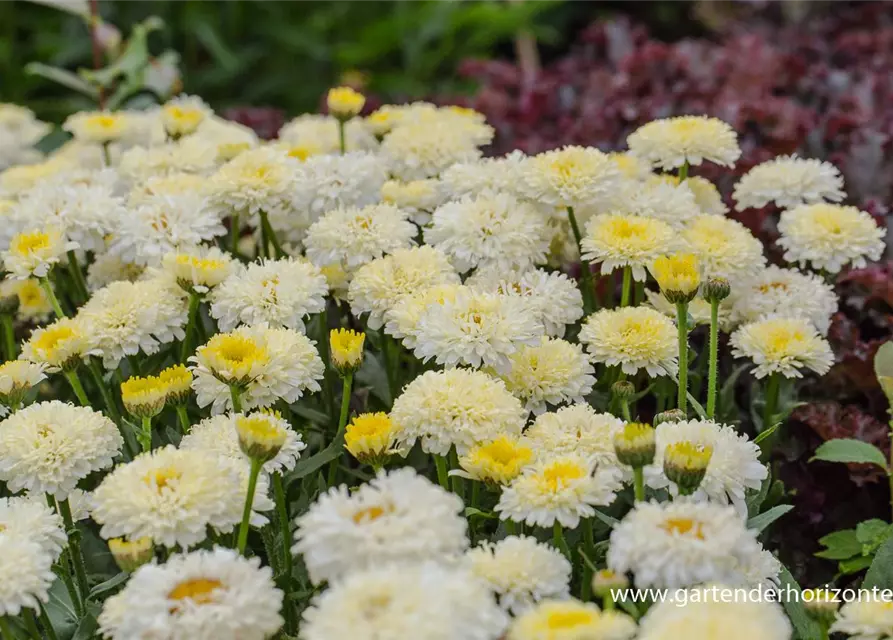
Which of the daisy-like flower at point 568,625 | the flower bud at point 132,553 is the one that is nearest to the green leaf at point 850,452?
the daisy-like flower at point 568,625

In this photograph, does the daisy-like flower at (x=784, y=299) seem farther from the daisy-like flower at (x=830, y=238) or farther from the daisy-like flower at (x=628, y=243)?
the daisy-like flower at (x=628, y=243)

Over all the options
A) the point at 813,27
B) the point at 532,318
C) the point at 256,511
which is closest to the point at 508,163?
the point at 532,318

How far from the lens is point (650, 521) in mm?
935

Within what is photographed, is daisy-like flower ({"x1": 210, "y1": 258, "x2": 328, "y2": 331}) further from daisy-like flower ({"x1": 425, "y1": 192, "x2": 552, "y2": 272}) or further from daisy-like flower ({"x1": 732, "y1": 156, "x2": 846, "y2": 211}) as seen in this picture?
daisy-like flower ({"x1": 732, "y1": 156, "x2": 846, "y2": 211})

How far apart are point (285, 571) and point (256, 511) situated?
8 cm

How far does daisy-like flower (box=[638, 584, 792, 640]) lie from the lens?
31.0 inches

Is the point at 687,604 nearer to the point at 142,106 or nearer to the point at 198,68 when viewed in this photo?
the point at 142,106

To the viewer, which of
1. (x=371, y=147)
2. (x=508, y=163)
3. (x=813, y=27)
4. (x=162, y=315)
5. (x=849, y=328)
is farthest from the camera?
(x=813, y=27)

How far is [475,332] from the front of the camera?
4.19ft

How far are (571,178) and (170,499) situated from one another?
77 centimetres

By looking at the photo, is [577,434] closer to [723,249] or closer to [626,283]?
[626,283]

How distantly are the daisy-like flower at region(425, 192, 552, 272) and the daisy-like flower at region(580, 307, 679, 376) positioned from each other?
0.17m

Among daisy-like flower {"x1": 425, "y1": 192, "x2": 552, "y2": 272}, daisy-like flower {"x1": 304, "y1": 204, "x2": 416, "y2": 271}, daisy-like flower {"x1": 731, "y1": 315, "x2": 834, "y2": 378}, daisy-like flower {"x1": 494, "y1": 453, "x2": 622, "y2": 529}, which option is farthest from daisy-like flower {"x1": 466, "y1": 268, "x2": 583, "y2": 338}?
daisy-like flower {"x1": 494, "y1": 453, "x2": 622, "y2": 529}

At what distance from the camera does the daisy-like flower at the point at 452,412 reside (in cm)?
118
